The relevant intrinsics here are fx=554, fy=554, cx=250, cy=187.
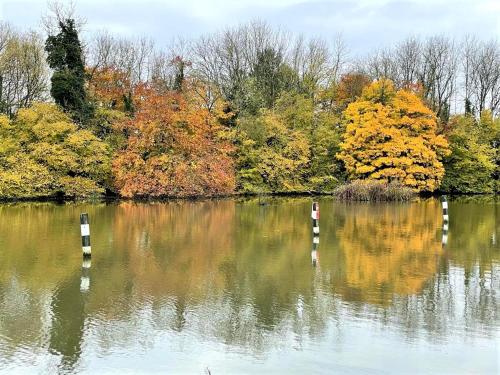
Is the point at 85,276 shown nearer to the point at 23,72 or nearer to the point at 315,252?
the point at 315,252

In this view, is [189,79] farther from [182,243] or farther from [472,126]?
[182,243]

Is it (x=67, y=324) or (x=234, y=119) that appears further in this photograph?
(x=234, y=119)

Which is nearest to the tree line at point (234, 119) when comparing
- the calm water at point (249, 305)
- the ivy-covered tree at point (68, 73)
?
the ivy-covered tree at point (68, 73)

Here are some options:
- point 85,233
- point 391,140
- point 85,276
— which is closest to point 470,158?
point 391,140

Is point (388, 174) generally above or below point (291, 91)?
below

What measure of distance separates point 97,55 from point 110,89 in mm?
6440

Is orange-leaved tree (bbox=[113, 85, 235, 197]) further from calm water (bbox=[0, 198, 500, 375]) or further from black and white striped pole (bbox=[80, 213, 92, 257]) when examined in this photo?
black and white striped pole (bbox=[80, 213, 92, 257])

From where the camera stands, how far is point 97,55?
46.6m

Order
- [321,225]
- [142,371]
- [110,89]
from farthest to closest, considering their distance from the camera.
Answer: [110,89] → [321,225] → [142,371]

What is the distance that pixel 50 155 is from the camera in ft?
111

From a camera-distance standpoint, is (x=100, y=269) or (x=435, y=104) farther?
(x=435, y=104)

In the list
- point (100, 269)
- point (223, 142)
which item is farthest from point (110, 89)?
point (100, 269)

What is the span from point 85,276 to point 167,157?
84.4 feet

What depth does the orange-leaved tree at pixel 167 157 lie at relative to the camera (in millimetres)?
34438
